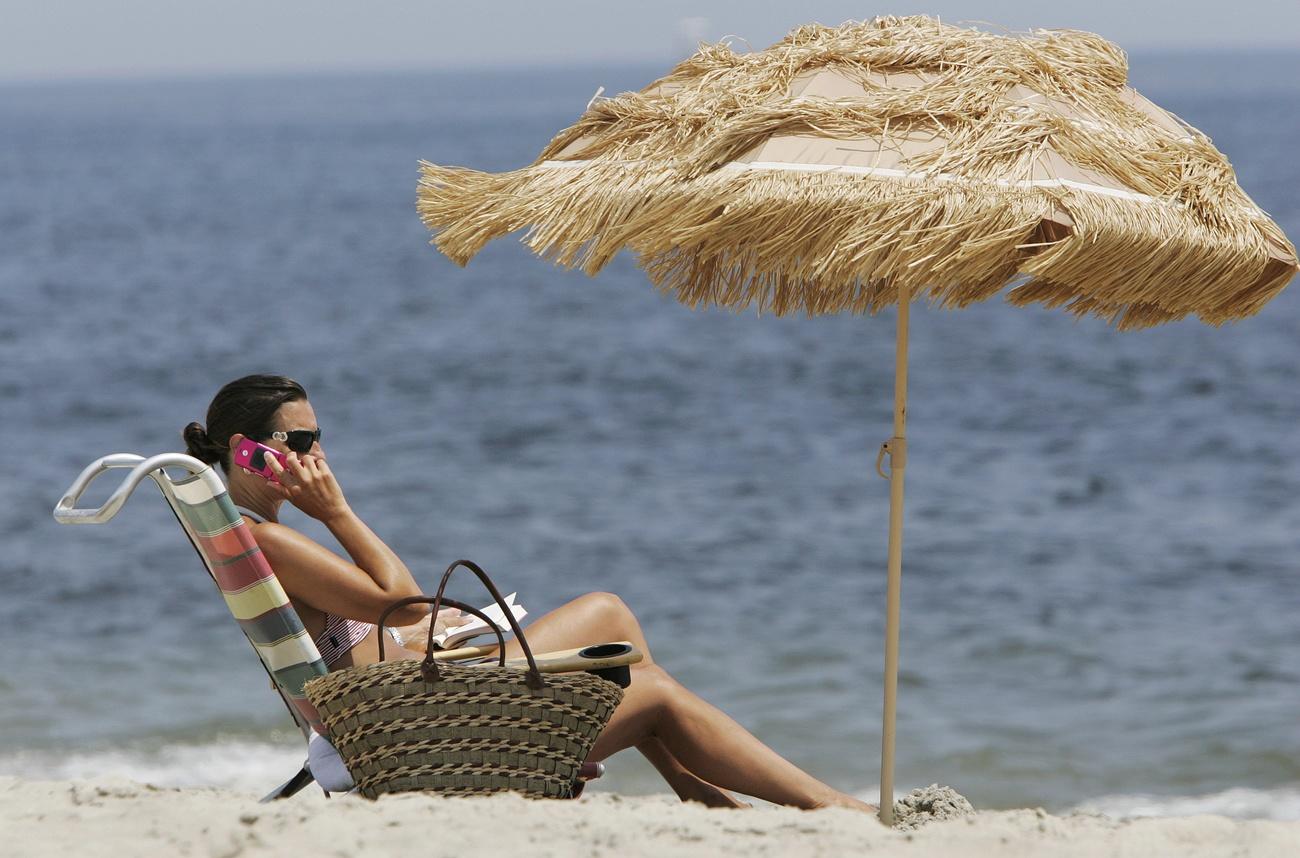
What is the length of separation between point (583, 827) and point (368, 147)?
5530 cm

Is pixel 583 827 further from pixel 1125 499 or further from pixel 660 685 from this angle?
pixel 1125 499

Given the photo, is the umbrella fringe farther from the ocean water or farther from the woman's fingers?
the ocean water

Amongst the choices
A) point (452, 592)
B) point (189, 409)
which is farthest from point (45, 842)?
point (189, 409)

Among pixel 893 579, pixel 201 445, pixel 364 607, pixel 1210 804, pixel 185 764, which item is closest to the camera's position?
pixel 364 607

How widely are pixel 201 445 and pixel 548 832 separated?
4.08 ft

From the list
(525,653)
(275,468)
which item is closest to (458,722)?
(525,653)

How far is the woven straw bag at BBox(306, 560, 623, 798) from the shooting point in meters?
2.84

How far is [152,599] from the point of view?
7.81 m

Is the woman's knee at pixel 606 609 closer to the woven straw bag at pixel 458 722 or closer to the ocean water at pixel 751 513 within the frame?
the woven straw bag at pixel 458 722

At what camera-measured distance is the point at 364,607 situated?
3141 mm

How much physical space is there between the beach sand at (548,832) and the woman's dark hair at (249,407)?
80 cm

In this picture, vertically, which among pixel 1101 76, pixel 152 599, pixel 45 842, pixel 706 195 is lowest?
pixel 152 599

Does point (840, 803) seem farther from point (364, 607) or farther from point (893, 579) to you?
point (364, 607)

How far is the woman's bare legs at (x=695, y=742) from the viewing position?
11.0 ft
